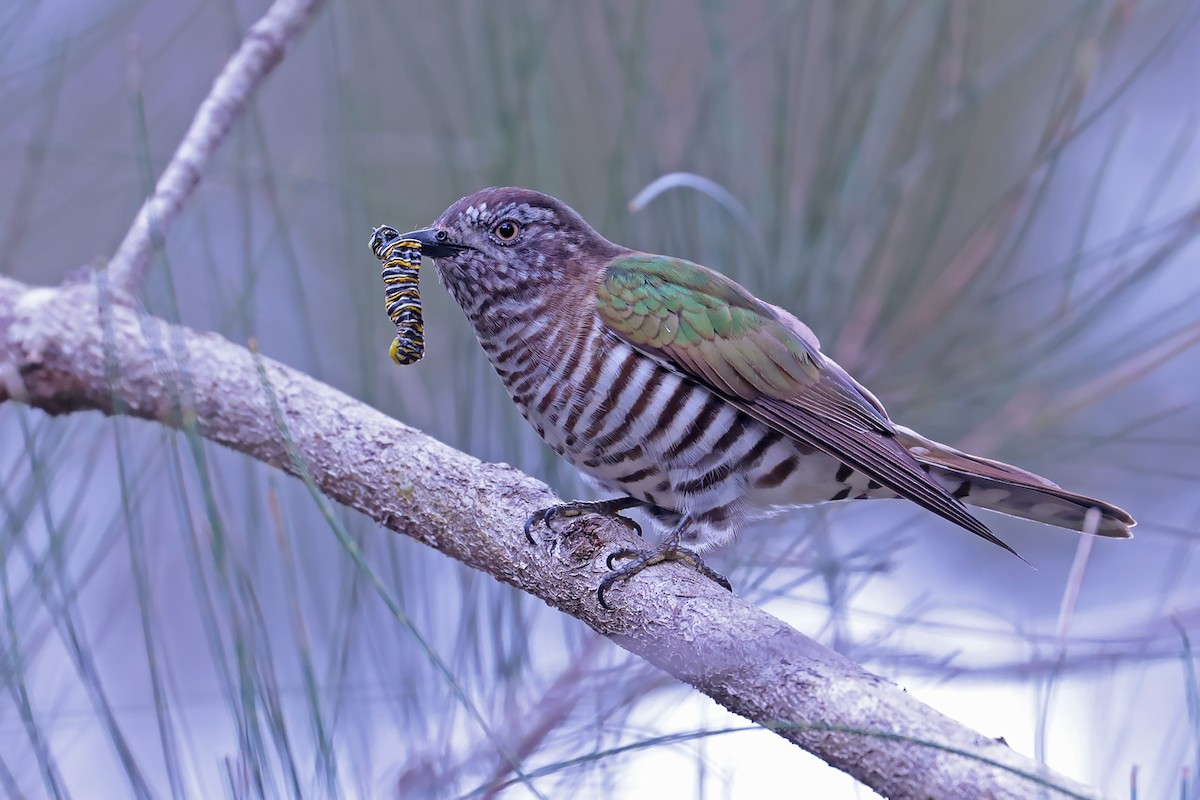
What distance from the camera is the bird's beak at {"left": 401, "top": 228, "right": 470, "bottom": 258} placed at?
2654 millimetres

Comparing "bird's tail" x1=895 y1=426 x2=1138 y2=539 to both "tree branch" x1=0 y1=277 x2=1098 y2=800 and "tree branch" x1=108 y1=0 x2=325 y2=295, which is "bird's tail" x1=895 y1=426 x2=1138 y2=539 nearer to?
"tree branch" x1=0 y1=277 x2=1098 y2=800

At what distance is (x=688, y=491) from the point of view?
101 inches

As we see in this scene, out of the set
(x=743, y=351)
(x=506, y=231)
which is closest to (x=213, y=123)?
(x=506, y=231)

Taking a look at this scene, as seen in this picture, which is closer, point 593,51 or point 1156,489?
point 593,51

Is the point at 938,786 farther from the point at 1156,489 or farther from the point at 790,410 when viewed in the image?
the point at 1156,489

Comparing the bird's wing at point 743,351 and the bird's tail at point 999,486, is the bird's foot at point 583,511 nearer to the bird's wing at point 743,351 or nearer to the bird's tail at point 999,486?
the bird's wing at point 743,351

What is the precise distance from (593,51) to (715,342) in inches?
27.7

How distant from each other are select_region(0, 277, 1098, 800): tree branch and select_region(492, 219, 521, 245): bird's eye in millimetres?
613

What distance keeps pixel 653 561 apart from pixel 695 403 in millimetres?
481

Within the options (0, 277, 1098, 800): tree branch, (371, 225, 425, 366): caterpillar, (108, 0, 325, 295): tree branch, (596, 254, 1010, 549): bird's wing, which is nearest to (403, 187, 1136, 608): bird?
(596, 254, 1010, 549): bird's wing

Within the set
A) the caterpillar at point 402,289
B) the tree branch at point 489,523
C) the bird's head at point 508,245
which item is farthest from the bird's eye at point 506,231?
the tree branch at point 489,523

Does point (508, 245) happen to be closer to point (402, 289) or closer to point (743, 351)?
point (402, 289)

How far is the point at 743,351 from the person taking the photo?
2553 millimetres

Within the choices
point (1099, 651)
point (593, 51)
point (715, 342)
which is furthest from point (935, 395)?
point (593, 51)
